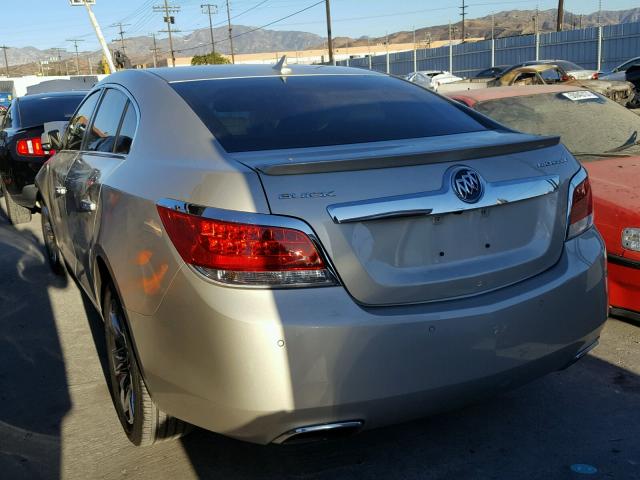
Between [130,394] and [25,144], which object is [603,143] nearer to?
[130,394]

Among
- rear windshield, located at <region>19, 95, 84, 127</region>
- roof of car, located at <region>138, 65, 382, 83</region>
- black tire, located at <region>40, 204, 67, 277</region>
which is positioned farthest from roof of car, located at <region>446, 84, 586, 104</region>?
rear windshield, located at <region>19, 95, 84, 127</region>

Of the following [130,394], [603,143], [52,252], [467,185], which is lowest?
Result: [52,252]

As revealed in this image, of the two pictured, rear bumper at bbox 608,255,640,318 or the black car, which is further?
the black car

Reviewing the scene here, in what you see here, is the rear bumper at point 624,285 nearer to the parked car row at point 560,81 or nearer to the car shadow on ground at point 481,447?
the car shadow on ground at point 481,447

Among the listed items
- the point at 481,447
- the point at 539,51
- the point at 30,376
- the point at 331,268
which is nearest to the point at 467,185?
the point at 331,268

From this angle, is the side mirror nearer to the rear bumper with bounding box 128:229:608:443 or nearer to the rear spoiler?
the rear bumper with bounding box 128:229:608:443

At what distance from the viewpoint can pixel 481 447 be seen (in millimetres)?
3053

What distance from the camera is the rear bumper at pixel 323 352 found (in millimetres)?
2248

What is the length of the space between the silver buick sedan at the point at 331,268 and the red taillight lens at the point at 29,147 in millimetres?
5373

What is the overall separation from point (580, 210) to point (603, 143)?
108 inches

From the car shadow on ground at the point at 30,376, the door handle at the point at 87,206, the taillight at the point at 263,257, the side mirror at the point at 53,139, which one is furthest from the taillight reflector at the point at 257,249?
the side mirror at the point at 53,139

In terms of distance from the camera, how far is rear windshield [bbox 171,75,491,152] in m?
2.86

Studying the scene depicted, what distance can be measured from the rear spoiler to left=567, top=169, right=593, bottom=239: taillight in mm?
360

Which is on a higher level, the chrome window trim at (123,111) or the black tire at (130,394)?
the chrome window trim at (123,111)
